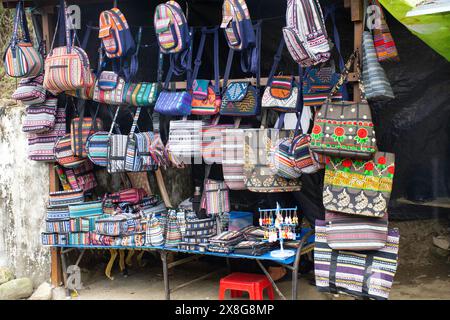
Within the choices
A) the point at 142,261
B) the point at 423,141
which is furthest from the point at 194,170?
the point at 423,141

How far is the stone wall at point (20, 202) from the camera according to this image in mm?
5965

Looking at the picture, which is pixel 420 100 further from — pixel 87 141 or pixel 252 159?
pixel 87 141

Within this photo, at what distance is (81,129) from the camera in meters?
5.69

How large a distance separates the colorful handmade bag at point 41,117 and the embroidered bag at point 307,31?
2458 mm

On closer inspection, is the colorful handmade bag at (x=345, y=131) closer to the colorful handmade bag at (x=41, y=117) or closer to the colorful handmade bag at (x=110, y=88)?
the colorful handmade bag at (x=110, y=88)

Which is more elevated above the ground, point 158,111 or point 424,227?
point 158,111

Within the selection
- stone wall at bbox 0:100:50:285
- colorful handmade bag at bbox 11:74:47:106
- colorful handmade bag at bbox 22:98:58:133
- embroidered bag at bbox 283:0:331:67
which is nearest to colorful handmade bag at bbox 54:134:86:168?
colorful handmade bag at bbox 22:98:58:133

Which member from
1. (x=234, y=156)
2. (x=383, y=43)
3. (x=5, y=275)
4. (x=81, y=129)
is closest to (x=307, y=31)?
(x=383, y=43)

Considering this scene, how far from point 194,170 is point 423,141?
2.44 meters

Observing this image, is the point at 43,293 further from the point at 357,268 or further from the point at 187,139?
the point at 357,268

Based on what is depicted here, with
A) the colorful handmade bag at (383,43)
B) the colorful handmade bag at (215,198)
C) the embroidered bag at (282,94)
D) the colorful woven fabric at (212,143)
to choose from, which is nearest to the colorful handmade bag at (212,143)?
the colorful woven fabric at (212,143)

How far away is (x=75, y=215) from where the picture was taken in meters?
5.76

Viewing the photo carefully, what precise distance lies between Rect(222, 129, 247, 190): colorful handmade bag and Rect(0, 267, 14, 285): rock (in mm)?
2560

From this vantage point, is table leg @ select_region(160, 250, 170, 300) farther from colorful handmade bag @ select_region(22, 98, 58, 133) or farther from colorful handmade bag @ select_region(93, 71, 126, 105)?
colorful handmade bag @ select_region(22, 98, 58, 133)
